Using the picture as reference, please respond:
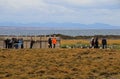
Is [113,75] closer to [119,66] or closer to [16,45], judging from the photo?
[119,66]

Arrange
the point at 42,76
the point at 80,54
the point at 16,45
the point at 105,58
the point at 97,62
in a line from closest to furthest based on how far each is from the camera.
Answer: the point at 42,76
the point at 97,62
the point at 105,58
the point at 80,54
the point at 16,45

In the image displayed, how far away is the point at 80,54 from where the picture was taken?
101 feet

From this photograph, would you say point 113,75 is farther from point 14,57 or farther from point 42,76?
point 14,57

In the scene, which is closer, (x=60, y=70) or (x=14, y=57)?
(x=60, y=70)

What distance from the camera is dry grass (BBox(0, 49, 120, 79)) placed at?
20344mm

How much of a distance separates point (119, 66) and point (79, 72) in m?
3.27

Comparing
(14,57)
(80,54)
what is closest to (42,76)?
(14,57)

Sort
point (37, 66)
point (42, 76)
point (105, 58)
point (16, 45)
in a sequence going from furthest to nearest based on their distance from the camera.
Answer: point (16, 45) → point (105, 58) → point (37, 66) → point (42, 76)

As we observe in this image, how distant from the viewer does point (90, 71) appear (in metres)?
22.0

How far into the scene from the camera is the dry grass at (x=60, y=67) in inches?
801

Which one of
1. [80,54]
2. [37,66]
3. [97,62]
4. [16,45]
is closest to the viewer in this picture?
[37,66]

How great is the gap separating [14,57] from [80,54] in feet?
17.4

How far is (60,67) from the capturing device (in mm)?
23406

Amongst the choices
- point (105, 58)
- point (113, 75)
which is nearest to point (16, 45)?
point (105, 58)
